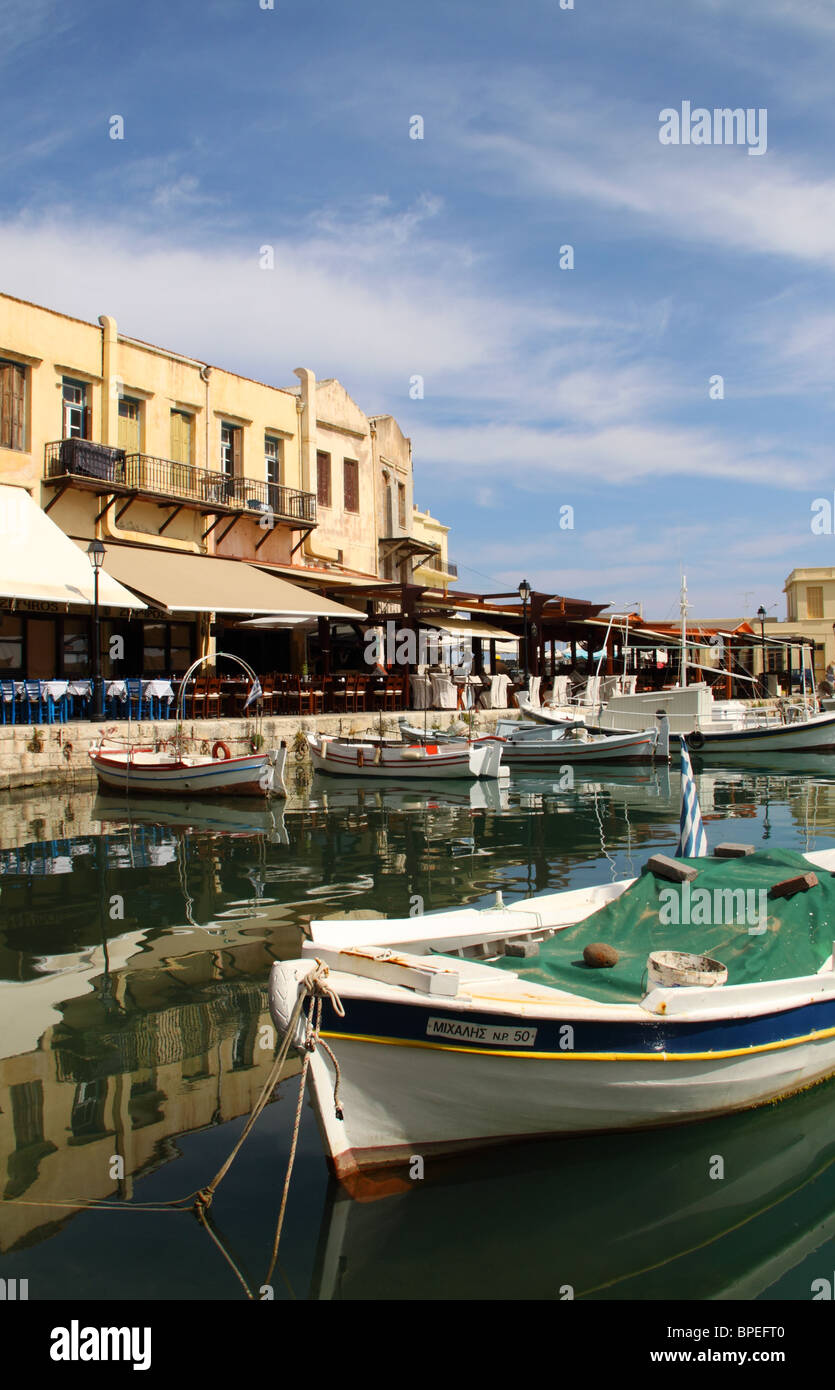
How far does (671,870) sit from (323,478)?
1086 inches

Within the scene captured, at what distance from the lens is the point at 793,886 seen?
6223 millimetres

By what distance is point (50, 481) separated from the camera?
75.0 ft

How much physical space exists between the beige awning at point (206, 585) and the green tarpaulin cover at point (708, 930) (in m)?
16.9

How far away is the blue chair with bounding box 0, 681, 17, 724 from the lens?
20.5m

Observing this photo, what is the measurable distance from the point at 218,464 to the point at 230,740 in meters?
9.42

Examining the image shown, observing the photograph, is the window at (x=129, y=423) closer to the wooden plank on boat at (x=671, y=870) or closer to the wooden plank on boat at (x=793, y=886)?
the wooden plank on boat at (x=671, y=870)

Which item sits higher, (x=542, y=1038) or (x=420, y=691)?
(x=420, y=691)

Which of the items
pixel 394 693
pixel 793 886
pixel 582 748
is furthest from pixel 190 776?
pixel 793 886

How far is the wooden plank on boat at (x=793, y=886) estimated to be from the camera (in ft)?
20.4

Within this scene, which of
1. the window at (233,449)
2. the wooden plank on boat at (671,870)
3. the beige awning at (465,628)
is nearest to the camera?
the wooden plank on boat at (671,870)

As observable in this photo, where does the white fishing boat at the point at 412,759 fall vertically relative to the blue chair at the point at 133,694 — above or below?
below

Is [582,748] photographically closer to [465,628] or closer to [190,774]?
[465,628]

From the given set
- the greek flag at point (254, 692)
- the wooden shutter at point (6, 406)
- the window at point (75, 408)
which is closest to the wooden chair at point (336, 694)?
the greek flag at point (254, 692)
